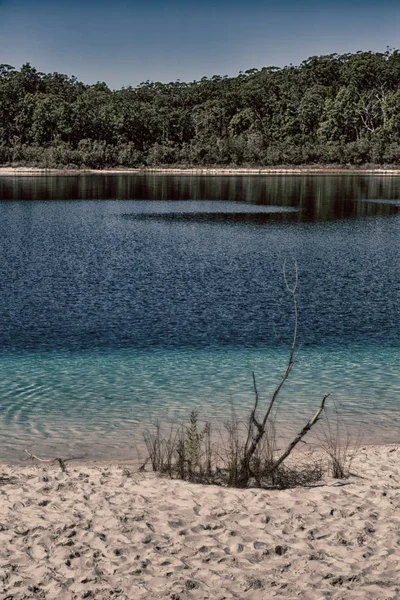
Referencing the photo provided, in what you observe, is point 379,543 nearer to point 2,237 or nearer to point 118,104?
point 2,237

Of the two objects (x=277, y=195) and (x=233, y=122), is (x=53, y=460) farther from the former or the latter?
(x=233, y=122)

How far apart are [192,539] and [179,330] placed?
12.9 metres

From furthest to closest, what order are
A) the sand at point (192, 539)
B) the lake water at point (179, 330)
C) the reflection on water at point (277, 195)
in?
the reflection on water at point (277, 195), the lake water at point (179, 330), the sand at point (192, 539)

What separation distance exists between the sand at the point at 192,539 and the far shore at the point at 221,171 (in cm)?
13518

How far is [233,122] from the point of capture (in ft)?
530

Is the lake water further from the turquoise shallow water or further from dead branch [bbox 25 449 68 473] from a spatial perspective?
dead branch [bbox 25 449 68 473]

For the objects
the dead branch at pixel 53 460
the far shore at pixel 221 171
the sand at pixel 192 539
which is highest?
the far shore at pixel 221 171

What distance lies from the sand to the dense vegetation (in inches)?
5493

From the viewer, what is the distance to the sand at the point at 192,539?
6664 millimetres

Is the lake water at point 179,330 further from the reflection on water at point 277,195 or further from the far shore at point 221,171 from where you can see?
the far shore at point 221,171

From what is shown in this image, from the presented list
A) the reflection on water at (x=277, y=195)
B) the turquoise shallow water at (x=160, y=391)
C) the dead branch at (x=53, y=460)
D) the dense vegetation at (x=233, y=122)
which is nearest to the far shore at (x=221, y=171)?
the dense vegetation at (x=233, y=122)

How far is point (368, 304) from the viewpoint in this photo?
79.1 ft

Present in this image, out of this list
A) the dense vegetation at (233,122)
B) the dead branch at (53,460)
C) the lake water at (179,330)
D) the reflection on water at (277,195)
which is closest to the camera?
the dead branch at (53,460)

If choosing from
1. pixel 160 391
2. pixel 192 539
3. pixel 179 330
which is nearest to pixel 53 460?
pixel 192 539
